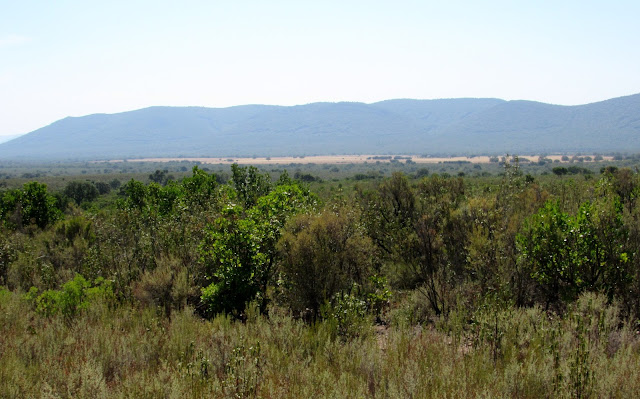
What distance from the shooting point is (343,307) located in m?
8.24

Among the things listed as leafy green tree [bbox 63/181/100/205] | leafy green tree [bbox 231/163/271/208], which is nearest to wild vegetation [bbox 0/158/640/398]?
leafy green tree [bbox 231/163/271/208]

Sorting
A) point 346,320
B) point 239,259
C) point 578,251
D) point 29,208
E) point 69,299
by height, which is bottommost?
point 69,299

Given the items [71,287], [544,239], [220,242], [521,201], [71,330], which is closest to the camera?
[71,330]

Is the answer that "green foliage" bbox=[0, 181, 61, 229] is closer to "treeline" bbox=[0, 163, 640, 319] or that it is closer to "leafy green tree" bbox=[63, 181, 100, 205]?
"treeline" bbox=[0, 163, 640, 319]

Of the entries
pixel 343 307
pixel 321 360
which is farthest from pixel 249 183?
pixel 321 360

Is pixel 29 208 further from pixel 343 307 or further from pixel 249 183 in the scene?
pixel 343 307

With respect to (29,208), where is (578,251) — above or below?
below

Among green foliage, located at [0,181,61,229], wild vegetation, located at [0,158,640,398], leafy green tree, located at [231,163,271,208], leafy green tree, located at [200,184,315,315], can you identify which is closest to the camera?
wild vegetation, located at [0,158,640,398]

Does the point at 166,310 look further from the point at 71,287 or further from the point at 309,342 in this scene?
the point at 309,342

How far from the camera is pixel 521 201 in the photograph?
13883 mm

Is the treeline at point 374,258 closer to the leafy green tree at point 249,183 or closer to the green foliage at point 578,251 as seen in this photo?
the green foliage at point 578,251

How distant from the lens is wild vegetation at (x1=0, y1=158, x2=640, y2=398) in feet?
17.7

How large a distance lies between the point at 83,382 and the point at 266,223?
5898 millimetres

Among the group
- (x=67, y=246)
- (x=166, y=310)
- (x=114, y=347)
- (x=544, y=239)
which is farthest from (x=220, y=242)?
(x=67, y=246)
